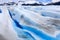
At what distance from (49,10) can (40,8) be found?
0.08 metres

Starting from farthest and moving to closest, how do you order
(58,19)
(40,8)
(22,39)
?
1. (40,8)
2. (58,19)
3. (22,39)

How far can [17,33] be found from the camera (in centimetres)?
84

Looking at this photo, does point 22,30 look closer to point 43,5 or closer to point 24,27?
point 24,27

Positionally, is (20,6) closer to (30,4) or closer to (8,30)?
(30,4)

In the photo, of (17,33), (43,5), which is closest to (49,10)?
(43,5)

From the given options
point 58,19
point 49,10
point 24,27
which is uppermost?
point 49,10

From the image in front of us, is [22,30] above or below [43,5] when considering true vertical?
below

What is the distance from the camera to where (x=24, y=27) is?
2.95 ft

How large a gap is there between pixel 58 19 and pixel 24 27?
0.27 m

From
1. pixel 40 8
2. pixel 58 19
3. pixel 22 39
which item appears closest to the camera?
pixel 22 39

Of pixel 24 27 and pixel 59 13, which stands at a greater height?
pixel 59 13

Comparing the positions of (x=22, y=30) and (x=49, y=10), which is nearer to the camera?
(x=22, y=30)

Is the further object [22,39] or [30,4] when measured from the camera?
[30,4]

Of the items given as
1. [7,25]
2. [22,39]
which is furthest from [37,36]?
[7,25]
